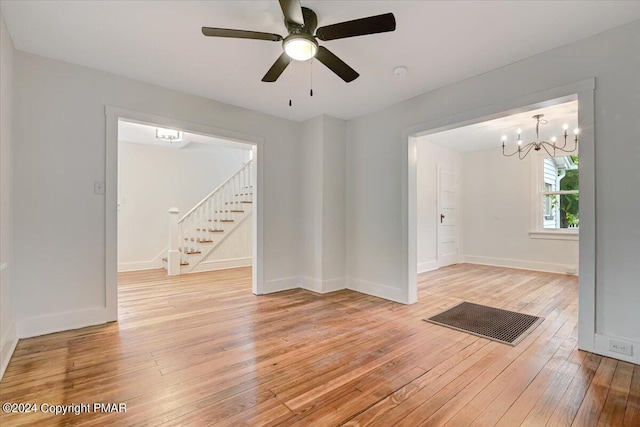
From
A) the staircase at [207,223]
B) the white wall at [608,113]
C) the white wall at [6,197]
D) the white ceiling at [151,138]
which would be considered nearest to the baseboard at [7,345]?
the white wall at [6,197]

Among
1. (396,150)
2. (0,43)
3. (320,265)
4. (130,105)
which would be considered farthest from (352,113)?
(0,43)

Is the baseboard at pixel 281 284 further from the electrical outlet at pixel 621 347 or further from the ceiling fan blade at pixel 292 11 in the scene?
the electrical outlet at pixel 621 347

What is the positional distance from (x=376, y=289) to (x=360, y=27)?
317cm

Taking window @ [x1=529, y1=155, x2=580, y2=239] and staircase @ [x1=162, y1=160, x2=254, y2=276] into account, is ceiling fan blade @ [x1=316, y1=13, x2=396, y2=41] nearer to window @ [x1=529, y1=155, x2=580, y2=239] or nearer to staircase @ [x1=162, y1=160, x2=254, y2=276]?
staircase @ [x1=162, y1=160, x2=254, y2=276]

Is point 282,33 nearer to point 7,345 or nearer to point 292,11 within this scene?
point 292,11

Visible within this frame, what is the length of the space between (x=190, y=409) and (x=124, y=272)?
5.07 metres

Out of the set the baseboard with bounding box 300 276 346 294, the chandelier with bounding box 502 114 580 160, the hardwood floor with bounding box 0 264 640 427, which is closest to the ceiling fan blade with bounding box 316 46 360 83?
the hardwood floor with bounding box 0 264 640 427

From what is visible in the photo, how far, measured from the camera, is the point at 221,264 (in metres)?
6.16

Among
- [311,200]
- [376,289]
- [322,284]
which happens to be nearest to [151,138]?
[311,200]

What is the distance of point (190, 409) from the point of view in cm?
168

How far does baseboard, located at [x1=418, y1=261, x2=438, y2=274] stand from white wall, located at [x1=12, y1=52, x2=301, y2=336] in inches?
194

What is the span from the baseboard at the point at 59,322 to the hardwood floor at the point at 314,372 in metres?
0.11

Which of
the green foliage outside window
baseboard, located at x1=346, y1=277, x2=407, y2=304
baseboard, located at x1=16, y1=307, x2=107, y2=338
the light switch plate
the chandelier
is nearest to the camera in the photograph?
baseboard, located at x1=16, y1=307, x2=107, y2=338

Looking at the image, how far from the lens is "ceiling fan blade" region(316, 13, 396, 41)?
1.77 m
